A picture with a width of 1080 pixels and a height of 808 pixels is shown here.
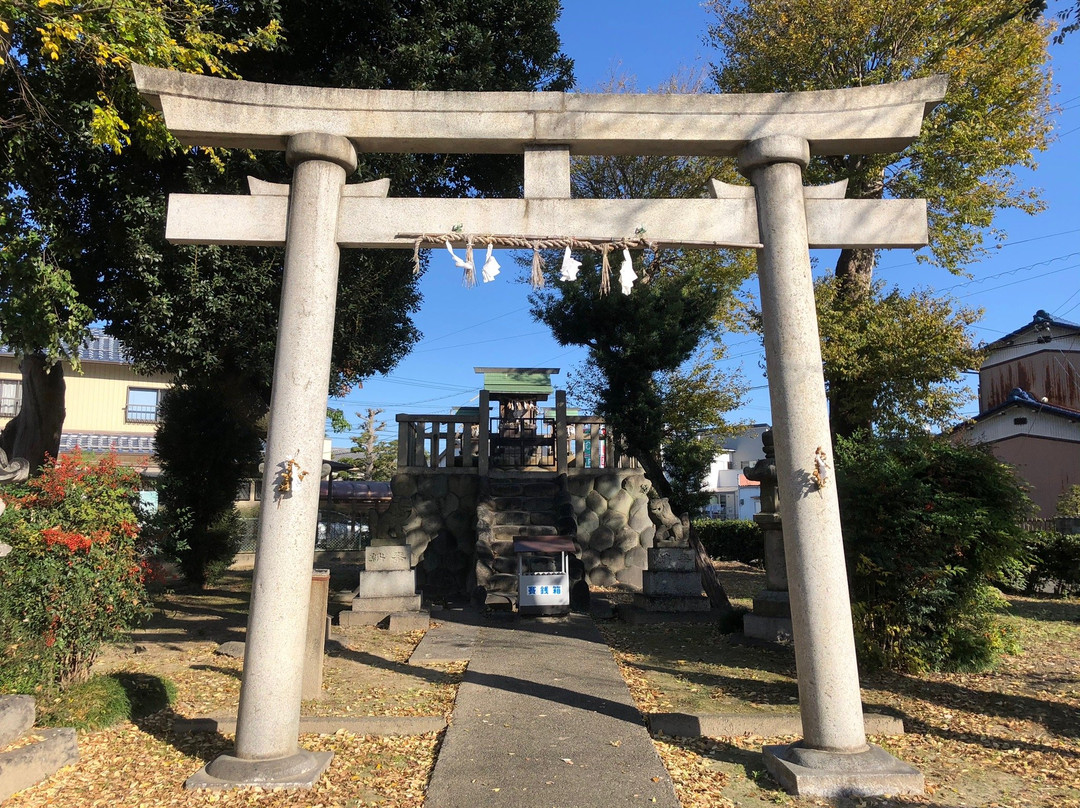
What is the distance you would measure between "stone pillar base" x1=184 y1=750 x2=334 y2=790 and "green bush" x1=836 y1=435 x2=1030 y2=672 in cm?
535

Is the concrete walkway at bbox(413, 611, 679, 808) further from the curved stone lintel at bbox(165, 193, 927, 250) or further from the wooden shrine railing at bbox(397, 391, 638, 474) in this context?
the wooden shrine railing at bbox(397, 391, 638, 474)

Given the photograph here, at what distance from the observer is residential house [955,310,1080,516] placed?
19.7m

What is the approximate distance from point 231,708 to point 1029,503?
25.5ft

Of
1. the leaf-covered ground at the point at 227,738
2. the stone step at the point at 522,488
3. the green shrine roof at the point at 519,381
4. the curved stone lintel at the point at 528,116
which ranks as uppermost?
the green shrine roof at the point at 519,381

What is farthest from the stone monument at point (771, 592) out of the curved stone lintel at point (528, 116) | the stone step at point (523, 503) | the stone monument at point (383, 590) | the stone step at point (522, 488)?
the stone step at point (522, 488)

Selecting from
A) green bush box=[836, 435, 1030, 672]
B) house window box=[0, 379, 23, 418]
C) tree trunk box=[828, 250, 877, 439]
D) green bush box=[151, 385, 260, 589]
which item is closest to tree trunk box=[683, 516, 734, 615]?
tree trunk box=[828, 250, 877, 439]

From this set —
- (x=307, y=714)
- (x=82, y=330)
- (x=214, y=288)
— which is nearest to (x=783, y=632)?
(x=307, y=714)

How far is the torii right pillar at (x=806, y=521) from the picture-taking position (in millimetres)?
4512

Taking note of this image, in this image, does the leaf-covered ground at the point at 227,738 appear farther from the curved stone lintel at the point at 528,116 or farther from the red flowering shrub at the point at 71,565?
the curved stone lintel at the point at 528,116

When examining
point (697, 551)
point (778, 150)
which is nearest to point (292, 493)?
point (778, 150)

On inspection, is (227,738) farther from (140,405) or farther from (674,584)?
(140,405)

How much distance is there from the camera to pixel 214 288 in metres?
8.90

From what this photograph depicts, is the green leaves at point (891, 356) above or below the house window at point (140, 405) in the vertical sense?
below

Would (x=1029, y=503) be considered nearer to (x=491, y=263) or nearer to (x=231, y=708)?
(x=491, y=263)
